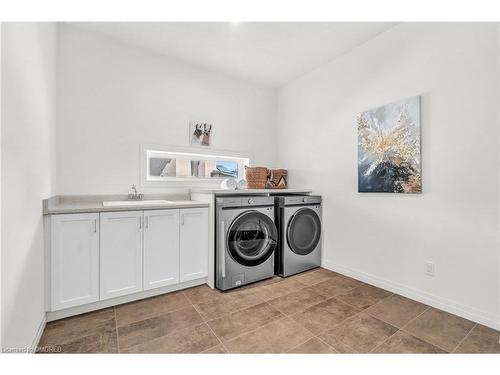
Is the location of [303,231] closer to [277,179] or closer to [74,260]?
[277,179]

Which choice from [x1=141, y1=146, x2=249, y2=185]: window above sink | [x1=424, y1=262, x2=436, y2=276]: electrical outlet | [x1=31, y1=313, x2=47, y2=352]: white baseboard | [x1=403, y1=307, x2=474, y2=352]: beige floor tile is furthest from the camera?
[x1=141, y1=146, x2=249, y2=185]: window above sink

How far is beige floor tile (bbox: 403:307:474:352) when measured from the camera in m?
1.56

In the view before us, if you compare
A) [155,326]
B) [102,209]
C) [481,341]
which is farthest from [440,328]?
[102,209]

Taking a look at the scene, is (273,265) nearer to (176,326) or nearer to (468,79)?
(176,326)

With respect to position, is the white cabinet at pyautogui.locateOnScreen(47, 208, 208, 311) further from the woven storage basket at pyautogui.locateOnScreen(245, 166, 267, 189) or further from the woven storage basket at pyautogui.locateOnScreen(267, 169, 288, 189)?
the woven storage basket at pyautogui.locateOnScreen(267, 169, 288, 189)

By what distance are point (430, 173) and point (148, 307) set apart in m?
2.65

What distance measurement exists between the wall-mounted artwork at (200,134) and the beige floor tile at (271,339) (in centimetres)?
223

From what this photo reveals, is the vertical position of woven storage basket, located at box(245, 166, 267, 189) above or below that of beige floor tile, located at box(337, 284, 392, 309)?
above

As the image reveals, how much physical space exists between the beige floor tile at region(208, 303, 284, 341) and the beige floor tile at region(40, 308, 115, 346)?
2.49 feet

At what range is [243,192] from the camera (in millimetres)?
2541

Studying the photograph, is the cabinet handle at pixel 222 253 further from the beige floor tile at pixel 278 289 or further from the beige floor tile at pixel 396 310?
the beige floor tile at pixel 396 310

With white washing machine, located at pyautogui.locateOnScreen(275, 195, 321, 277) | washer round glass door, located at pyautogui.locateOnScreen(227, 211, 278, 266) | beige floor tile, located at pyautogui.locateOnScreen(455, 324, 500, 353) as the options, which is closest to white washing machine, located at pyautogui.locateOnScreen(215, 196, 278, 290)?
washer round glass door, located at pyautogui.locateOnScreen(227, 211, 278, 266)
